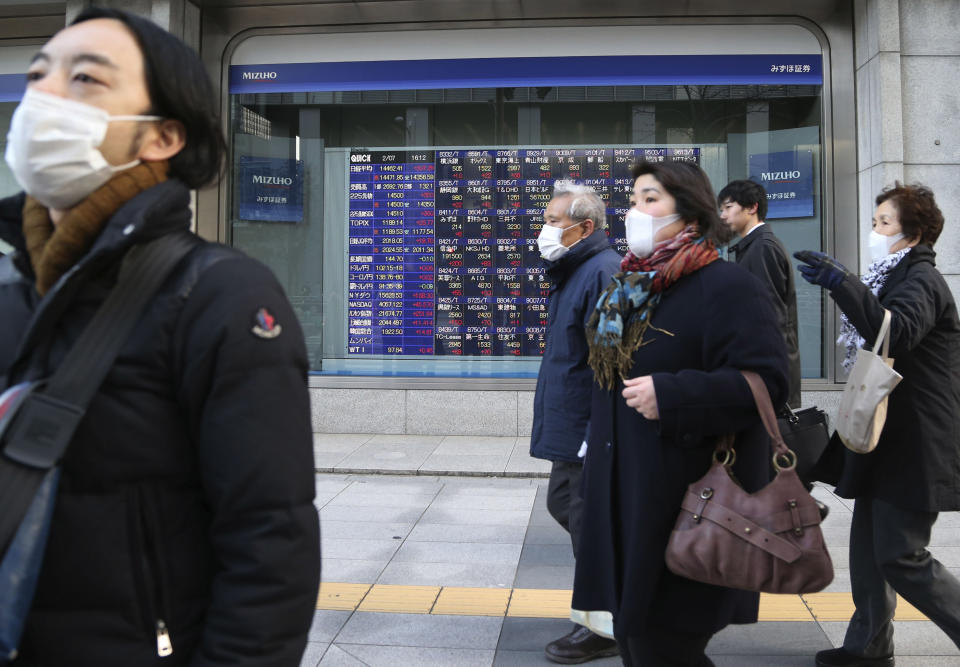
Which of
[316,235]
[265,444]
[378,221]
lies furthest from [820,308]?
[265,444]

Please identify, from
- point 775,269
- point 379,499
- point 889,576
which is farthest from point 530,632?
point 379,499

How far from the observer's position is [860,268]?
791 centimetres

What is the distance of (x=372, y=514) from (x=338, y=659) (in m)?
2.40

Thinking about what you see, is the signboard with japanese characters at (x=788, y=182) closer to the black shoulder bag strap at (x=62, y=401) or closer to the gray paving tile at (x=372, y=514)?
the gray paving tile at (x=372, y=514)

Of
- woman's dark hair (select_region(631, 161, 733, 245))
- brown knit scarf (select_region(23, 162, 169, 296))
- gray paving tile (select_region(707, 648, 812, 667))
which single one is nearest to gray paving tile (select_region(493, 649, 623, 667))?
gray paving tile (select_region(707, 648, 812, 667))

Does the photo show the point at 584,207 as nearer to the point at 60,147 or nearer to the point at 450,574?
the point at 450,574

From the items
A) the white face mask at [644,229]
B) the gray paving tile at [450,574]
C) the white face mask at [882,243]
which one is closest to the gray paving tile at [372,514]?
the gray paving tile at [450,574]

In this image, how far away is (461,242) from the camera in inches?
342

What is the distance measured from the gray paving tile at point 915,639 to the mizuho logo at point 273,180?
271 inches

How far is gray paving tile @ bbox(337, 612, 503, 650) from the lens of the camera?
12.1ft

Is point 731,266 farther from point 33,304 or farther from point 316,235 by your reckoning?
point 316,235

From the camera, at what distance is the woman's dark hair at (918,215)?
129 inches

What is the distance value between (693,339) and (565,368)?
1.38 metres

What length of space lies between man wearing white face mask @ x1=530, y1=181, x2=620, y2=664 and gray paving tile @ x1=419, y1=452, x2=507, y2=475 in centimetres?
325
